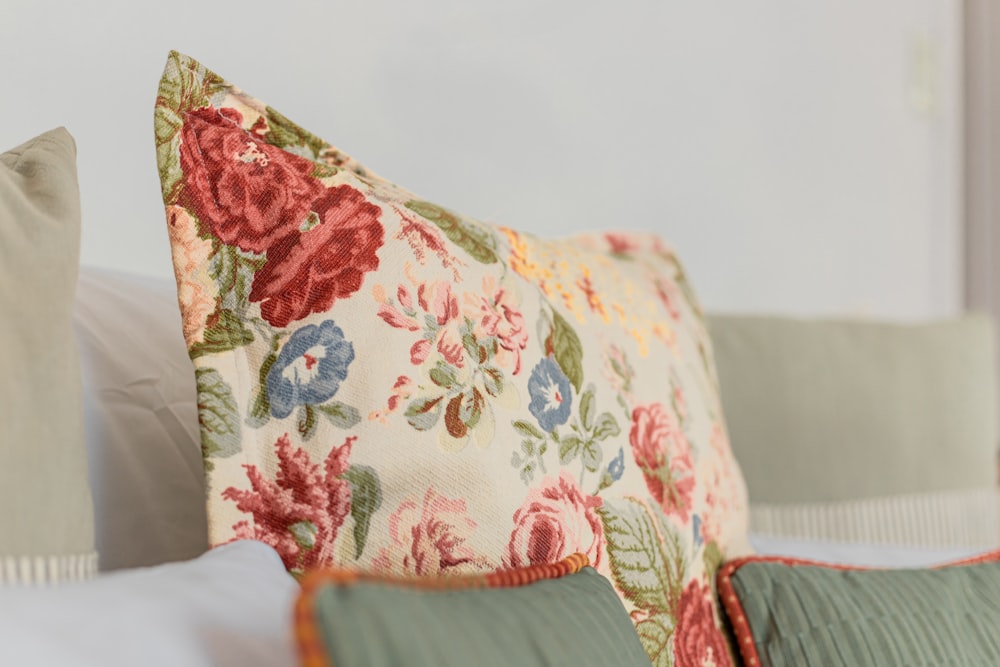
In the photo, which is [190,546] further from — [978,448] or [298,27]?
[978,448]

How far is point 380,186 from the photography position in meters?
0.63

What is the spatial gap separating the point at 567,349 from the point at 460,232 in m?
0.10

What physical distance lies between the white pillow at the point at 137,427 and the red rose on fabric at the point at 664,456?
28 cm

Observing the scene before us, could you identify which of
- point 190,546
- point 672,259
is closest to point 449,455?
point 190,546

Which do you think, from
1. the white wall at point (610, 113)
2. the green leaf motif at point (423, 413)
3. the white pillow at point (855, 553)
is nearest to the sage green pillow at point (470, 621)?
the green leaf motif at point (423, 413)

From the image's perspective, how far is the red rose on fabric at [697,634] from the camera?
0.64 m

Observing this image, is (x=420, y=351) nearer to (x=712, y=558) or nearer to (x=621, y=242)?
(x=712, y=558)

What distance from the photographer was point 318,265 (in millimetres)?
554

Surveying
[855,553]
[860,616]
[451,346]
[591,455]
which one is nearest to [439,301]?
[451,346]

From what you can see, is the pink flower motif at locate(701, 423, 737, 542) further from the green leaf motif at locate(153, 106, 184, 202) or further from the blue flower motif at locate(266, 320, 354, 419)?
the green leaf motif at locate(153, 106, 184, 202)

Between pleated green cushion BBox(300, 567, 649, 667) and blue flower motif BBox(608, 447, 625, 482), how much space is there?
0.10 meters

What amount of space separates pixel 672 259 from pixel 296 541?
51cm

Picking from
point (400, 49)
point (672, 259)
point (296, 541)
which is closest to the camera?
point (296, 541)

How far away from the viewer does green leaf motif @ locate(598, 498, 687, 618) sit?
605 mm
